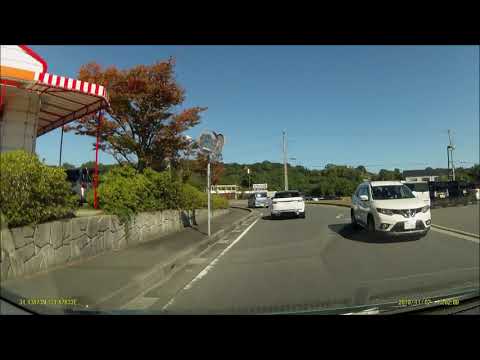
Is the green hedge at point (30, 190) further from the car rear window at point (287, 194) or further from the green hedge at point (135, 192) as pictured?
the car rear window at point (287, 194)

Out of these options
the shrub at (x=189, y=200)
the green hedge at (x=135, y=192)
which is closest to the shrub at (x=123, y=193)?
the green hedge at (x=135, y=192)

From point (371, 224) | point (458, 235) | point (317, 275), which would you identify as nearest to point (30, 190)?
point (317, 275)

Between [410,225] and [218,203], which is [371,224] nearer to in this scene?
[410,225]

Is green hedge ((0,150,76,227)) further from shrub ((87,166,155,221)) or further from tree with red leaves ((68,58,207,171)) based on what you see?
tree with red leaves ((68,58,207,171))

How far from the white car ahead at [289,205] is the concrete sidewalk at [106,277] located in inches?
371

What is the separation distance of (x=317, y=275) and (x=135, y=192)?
5.76 m

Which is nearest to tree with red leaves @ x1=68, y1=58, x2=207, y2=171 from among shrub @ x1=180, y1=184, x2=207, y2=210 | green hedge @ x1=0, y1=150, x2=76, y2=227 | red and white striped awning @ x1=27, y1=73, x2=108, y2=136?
shrub @ x1=180, y1=184, x2=207, y2=210

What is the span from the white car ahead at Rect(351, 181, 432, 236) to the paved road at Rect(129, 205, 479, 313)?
1.25ft

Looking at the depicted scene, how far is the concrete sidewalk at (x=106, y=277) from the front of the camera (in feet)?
14.2

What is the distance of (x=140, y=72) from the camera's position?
14.0 meters
